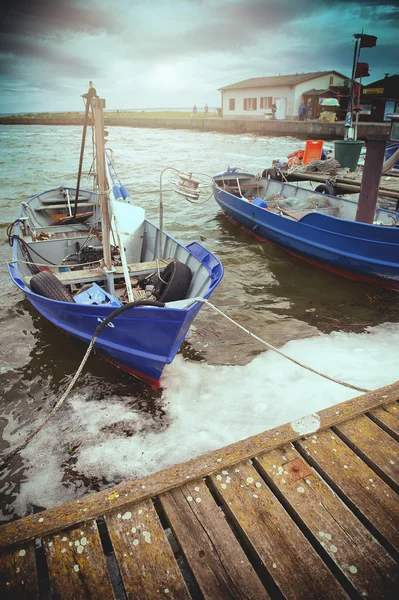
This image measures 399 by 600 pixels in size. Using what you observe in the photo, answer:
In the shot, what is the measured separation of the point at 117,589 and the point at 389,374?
4595 mm

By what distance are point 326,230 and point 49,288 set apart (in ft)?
20.8

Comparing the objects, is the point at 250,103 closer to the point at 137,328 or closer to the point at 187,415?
the point at 137,328

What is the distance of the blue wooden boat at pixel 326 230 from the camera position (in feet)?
26.2

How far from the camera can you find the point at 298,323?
293 inches

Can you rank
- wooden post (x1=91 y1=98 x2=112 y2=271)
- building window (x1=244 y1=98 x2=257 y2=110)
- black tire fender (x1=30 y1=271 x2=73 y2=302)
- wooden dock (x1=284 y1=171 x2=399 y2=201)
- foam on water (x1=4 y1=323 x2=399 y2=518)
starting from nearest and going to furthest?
foam on water (x1=4 y1=323 x2=399 y2=518), wooden post (x1=91 y1=98 x2=112 y2=271), black tire fender (x1=30 y1=271 x2=73 y2=302), wooden dock (x1=284 y1=171 x2=399 y2=201), building window (x1=244 y1=98 x2=257 y2=110)

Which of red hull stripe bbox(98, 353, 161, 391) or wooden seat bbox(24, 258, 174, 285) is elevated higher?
wooden seat bbox(24, 258, 174, 285)

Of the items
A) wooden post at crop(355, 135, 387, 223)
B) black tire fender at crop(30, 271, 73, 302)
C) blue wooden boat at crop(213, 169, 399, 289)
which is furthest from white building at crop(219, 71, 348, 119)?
black tire fender at crop(30, 271, 73, 302)

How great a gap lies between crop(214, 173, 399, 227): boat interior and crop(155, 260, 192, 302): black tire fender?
504 centimetres

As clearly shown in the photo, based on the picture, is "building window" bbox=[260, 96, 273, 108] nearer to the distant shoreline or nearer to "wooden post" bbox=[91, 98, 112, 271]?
the distant shoreline

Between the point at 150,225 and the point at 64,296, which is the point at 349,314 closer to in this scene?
the point at 150,225

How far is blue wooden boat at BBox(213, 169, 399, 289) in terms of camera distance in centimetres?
799

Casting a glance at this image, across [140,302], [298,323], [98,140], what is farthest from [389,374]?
[98,140]

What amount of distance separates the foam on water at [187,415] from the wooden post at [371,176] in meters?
3.40

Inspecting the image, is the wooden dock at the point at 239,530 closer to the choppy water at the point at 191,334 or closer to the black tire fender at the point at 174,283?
the choppy water at the point at 191,334
